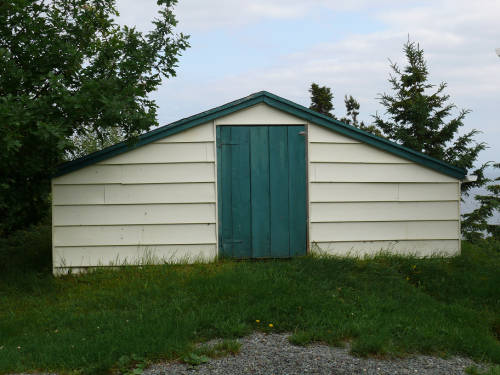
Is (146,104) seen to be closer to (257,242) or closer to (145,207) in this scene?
(145,207)

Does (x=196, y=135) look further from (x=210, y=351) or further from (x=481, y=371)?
(x=481, y=371)

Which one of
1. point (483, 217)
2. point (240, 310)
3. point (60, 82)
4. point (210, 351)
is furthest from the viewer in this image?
point (483, 217)

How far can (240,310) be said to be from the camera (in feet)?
18.5

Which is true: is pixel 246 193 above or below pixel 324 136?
below

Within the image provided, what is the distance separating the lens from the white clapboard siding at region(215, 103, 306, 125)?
7.88m

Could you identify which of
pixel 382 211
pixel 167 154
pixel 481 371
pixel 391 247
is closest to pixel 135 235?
pixel 167 154

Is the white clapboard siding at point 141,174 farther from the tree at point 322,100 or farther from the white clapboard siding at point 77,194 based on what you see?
the tree at point 322,100

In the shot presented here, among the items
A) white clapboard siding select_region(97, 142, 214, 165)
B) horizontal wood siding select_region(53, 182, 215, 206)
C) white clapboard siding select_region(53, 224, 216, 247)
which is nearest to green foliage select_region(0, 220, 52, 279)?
white clapboard siding select_region(53, 224, 216, 247)

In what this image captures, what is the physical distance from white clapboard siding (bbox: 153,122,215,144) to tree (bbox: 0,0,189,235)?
1.86 ft

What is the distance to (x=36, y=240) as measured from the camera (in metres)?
10.9

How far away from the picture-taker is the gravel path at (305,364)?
4.38m

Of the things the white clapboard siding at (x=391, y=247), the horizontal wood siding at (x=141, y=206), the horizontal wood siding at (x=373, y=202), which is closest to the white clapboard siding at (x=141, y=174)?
the horizontal wood siding at (x=141, y=206)

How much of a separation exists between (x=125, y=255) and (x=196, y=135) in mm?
2171

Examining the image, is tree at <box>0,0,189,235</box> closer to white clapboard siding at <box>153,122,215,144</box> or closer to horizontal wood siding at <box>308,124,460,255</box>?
white clapboard siding at <box>153,122,215,144</box>
